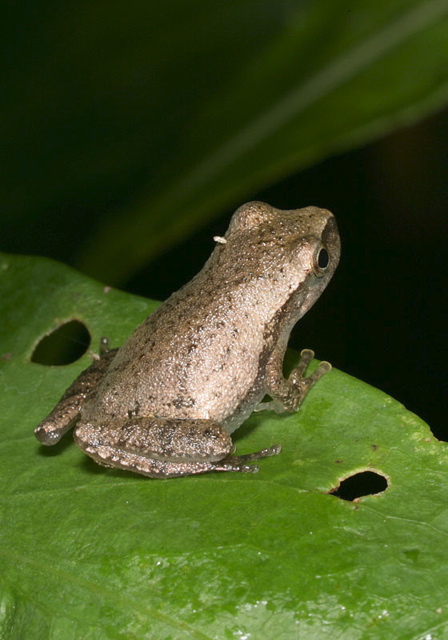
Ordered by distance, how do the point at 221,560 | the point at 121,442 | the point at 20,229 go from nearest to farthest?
the point at 221,560 < the point at 121,442 < the point at 20,229

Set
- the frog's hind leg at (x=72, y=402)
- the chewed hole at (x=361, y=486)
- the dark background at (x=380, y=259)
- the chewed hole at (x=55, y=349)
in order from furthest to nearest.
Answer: the dark background at (x=380, y=259)
the chewed hole at (x=55, y=349)
the frog's hind leg at (x=72, y=402)
the chewed hole at (x=361, y=486)

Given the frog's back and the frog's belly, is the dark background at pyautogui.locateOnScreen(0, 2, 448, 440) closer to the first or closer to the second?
the frog's back

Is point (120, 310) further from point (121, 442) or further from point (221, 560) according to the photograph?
point (221, 560)

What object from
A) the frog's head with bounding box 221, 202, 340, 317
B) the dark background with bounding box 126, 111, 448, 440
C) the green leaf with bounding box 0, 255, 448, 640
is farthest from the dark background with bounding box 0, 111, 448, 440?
the green leaf with bounding box 0, 255, 448, 640

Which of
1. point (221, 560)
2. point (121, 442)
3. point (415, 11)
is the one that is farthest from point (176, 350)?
point (415, 11)

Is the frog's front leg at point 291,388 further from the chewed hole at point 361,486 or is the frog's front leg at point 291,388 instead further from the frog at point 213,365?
the chewed hole at point 361,486

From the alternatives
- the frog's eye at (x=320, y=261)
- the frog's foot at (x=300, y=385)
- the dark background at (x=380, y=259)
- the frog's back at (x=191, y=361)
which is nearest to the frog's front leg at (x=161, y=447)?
the frog's back at (x=191, y=361)
